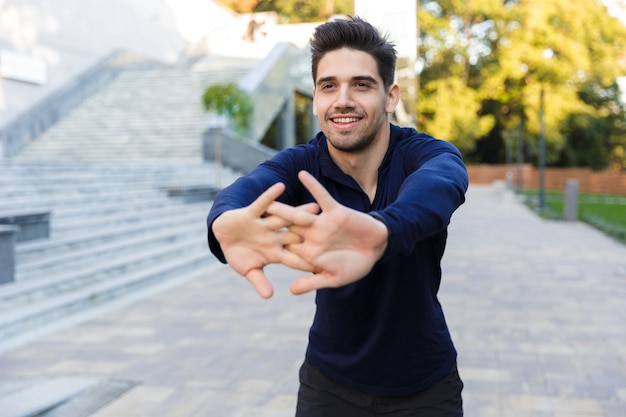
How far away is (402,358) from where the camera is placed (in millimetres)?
2084

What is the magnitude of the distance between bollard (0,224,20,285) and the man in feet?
17.5

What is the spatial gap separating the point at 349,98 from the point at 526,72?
49.9 meters

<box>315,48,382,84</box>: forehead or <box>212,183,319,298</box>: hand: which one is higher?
<box>315,48,382,84</box>: forehead

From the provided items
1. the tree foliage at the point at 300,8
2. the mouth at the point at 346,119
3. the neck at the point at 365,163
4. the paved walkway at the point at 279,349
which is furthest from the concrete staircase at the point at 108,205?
the tree foliage at the point at 300,8

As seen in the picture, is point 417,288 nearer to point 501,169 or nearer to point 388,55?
point 388,55

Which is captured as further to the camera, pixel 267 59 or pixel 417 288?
pixel 267 59

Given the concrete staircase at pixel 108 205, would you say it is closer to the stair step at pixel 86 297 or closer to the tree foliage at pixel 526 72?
the stair step at pixel 86 297

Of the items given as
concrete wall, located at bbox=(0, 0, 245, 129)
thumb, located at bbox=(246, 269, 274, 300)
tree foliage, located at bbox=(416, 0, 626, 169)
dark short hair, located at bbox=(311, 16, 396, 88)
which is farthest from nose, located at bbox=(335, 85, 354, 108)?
tree foliage, located at bbox=(416, 0, 626, 169)

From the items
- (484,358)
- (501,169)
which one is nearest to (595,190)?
(501,169)

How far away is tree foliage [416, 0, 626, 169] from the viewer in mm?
45219

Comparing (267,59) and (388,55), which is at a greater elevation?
(267,59)

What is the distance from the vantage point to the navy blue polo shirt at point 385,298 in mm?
2033

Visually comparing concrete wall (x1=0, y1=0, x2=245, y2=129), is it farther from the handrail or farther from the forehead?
the forehead

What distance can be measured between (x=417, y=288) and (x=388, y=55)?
0.71 meters
